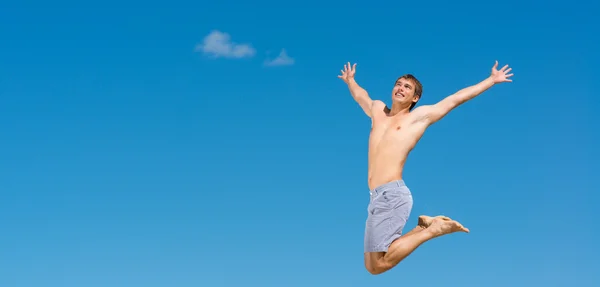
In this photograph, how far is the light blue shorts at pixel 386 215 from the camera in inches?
499

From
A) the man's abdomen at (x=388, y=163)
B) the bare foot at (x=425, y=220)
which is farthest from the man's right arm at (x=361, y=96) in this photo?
the bare foot at (x=425, y=220)

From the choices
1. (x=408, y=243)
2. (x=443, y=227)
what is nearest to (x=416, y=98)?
(x=443, y=227)

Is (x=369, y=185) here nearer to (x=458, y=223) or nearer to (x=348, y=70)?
(x=458, y=223)

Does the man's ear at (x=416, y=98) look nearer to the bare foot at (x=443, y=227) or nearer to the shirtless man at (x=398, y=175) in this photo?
the shirtless man at (x=398, y=175)

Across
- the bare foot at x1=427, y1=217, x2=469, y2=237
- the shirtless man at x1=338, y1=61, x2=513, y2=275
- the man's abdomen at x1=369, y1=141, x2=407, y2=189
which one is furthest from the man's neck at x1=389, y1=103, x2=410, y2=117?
the bare foot at x1=427, y1=217, x2=469, y2=237

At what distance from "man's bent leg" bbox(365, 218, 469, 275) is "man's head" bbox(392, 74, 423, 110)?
209cm

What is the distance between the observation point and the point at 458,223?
12383mm

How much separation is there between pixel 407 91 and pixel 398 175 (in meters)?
1.45

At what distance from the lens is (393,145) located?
1292cm

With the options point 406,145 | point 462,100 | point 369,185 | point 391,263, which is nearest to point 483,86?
point 462,100

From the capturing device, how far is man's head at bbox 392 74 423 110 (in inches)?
519

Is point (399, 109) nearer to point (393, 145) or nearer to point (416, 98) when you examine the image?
point (416, 98)

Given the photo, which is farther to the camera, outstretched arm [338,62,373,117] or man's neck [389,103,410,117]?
outstretched arm [338,62,373,117]

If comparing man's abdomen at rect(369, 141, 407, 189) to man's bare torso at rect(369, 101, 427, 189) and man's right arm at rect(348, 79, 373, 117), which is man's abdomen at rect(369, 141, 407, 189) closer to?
man's bare torso at rect(369, 101, 427, 189)
